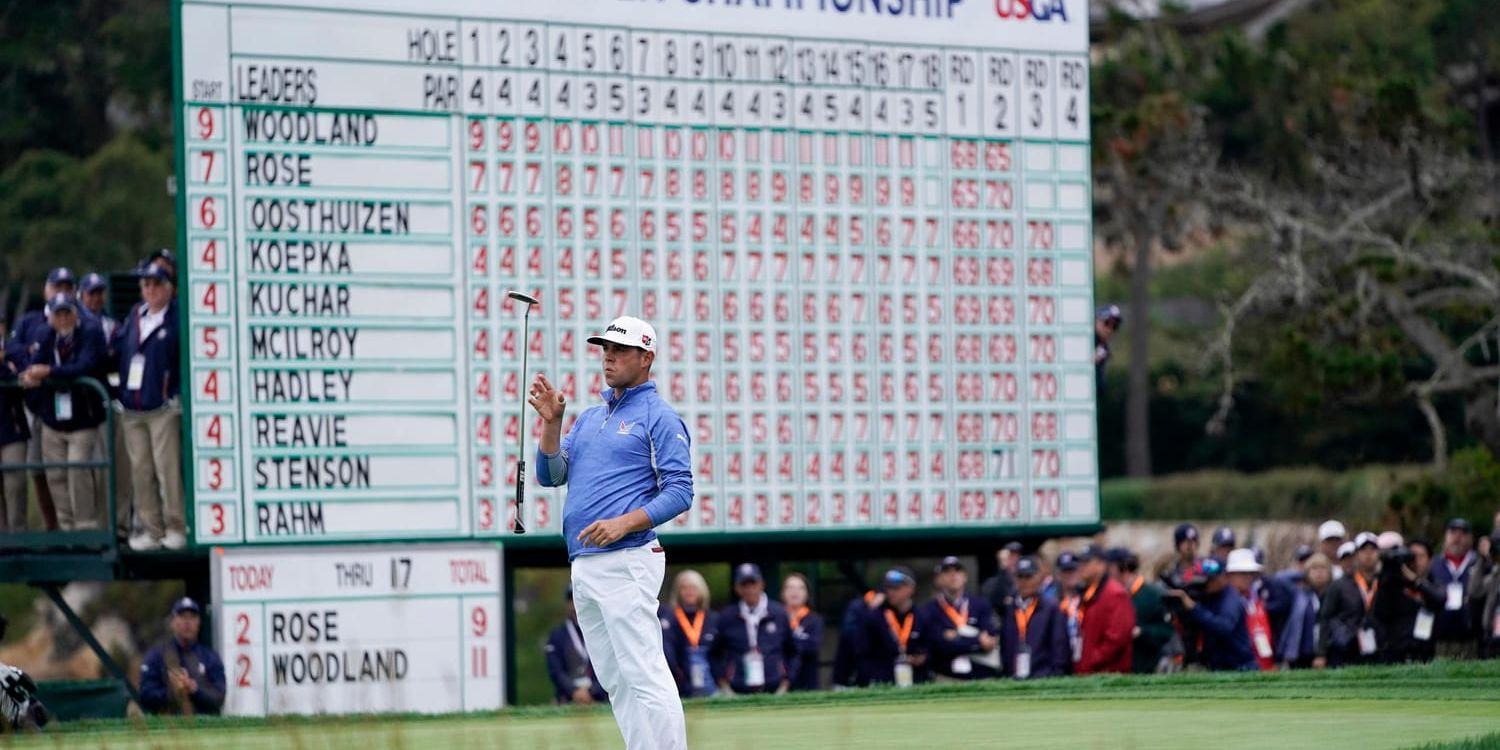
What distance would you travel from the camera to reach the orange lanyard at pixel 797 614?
1939 cm

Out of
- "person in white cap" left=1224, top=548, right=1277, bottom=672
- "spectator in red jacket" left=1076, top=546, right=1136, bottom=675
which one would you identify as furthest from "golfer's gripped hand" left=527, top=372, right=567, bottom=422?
"person in white cap" left=1224, top=548, right=1277, bottom=672

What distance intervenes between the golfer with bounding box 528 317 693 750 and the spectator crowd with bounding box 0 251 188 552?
22.2 feet

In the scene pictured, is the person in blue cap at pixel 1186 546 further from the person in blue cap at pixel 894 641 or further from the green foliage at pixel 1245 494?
the green foliage at pixel 1245 494

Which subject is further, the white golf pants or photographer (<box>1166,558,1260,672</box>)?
photographer (<box>1166,558,1260,672</box>)

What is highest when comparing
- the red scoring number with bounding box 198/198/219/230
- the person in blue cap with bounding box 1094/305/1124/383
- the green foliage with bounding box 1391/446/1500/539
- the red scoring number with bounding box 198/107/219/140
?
the red scoring number with bounding box 198/107/219/140

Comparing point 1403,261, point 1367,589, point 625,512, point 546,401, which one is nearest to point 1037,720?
point 625,512

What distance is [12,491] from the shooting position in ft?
60.2

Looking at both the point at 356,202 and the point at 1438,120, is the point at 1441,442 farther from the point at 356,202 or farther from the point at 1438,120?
the point at 356,202

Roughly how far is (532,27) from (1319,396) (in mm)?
13707

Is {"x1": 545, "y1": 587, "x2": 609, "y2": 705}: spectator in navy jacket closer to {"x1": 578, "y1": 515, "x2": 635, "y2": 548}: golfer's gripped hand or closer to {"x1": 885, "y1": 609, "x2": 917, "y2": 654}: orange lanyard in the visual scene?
{"x1": 885, "y1": 609, "x2": 917, "y2": 654}: orange lanyard

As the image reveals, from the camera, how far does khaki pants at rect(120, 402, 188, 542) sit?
17.5m

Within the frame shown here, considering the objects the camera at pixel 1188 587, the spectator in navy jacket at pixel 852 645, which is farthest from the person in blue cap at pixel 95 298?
the camera at pixel 1188 587

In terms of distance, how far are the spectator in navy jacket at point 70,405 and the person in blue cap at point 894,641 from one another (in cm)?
588

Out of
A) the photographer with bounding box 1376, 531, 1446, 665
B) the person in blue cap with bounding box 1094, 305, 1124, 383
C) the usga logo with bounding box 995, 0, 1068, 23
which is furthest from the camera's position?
the person in blue cap with bounding box 1094, 305, 1124, 383
